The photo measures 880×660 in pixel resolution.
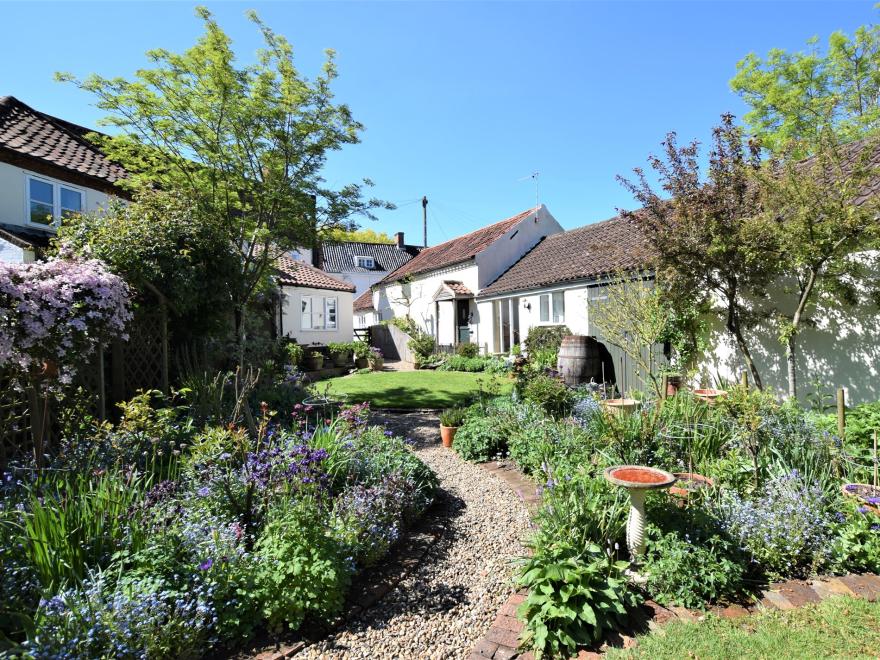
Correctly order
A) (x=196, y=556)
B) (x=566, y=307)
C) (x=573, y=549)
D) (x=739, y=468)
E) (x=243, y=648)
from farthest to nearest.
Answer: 1. (x=566, y=307)
2. (x=739, y=468)
3. (x=573, y=549)
4. (x=196, y=556)
5. (x=243, y=648)

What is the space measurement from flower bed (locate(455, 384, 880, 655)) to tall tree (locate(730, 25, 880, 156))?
53.2ft

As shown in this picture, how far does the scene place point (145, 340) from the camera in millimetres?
7148

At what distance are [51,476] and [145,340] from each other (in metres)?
3.62

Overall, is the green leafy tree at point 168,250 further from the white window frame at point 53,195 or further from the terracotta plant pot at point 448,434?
the terracotta plant pot at point 448,434

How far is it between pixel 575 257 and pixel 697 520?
1318 centimetres

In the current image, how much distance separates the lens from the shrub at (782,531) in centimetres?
327

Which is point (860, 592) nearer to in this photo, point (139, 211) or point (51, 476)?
point (51, 476)

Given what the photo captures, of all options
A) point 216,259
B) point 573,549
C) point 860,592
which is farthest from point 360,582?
Result: point 216,259

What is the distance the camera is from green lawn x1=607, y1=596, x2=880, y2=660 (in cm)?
256

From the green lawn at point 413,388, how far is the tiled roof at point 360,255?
26092mm

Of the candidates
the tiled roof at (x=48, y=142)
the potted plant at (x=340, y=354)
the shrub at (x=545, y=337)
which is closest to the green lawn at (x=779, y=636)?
the shrub at (x=545, y=337)

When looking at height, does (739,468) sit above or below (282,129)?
below

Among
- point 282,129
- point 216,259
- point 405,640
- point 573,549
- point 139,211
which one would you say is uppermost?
point 282,129

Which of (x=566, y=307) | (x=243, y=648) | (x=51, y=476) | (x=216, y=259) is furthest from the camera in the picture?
(x=566, y=307)
